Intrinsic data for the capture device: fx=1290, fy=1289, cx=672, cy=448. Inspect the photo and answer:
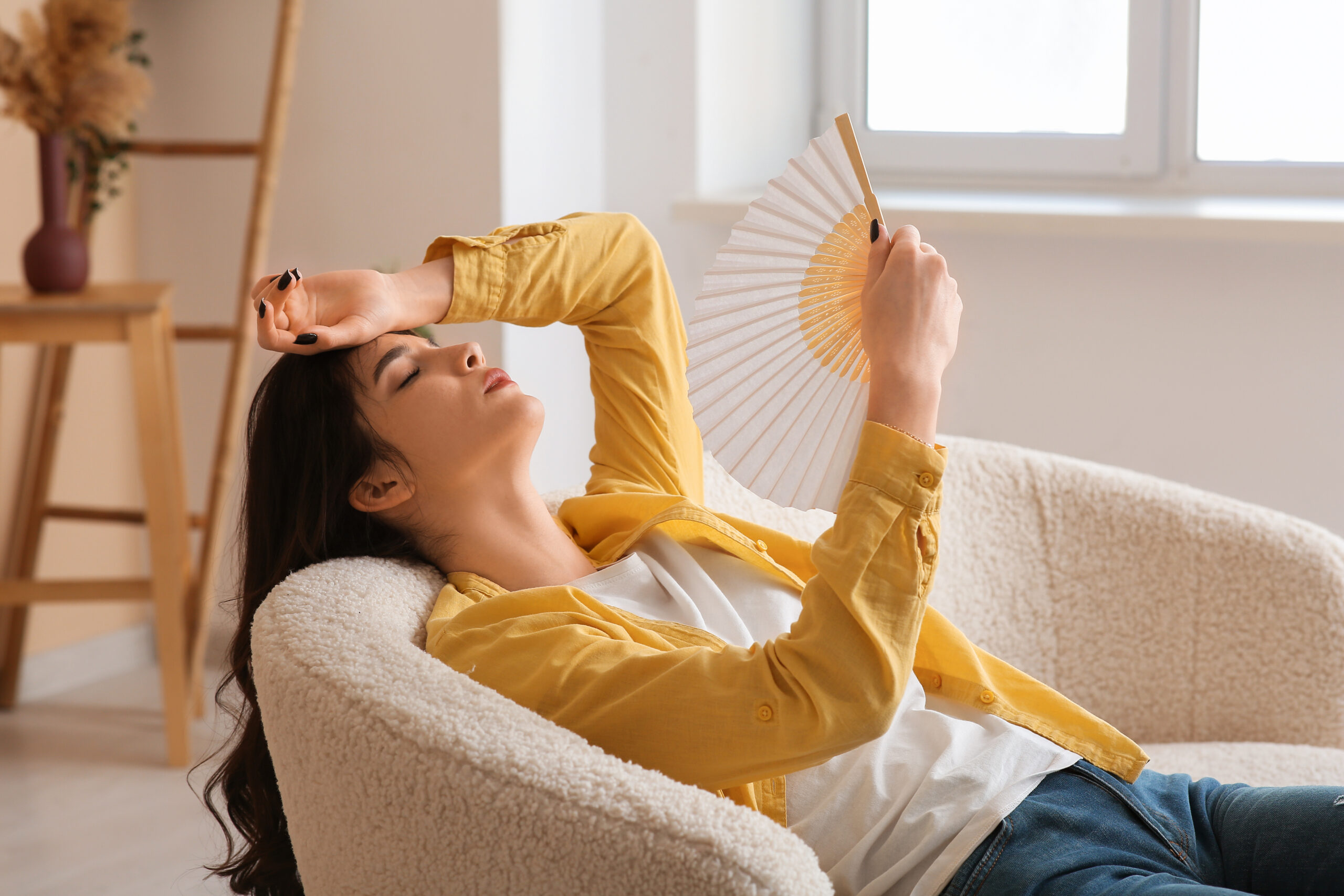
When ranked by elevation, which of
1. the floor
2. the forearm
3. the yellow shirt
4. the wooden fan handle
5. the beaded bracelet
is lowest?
the floor

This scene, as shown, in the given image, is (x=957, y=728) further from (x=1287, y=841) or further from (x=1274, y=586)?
(x=1274, y=586)

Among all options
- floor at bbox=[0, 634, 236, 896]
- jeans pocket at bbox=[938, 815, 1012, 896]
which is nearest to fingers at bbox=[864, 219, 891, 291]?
jeans pocket at bbox=[938, 815, 1012, 896]

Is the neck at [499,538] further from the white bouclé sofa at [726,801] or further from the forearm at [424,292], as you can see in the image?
the forearm at [424,292]

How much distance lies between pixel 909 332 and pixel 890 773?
1.27 ft

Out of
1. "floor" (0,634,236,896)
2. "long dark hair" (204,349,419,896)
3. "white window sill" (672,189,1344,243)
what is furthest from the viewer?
"white window sill" (672,189,1344,243)

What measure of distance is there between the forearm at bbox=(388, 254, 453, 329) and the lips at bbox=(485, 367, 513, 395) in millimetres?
79

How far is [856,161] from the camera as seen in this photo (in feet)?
3.26

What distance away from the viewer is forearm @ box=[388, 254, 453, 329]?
1.23m

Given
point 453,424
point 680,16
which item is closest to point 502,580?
point 453,424

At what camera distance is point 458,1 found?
2398mm

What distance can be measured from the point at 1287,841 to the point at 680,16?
188 centimetres

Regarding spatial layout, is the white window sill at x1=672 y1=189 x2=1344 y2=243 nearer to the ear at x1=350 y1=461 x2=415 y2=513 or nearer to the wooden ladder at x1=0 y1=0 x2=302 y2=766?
the wooden ladder at x1=0 y1=0 x2=302 y2=766

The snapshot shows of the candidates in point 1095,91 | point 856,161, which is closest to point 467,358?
point 856,161

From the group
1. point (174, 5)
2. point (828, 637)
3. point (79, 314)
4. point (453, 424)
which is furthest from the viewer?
point (174, 5)
